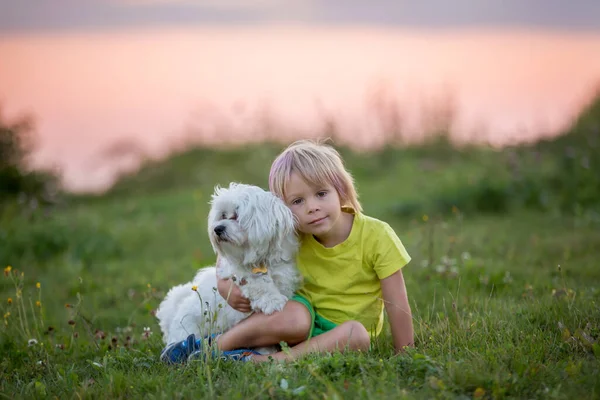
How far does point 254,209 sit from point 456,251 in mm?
3278

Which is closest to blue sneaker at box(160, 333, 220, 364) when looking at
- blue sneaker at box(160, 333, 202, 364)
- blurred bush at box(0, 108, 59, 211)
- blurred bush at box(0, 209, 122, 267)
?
blue sneaker at box(160, 333, 202, 364)

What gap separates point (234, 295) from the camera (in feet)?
12.5

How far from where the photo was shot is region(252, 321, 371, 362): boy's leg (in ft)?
11.9

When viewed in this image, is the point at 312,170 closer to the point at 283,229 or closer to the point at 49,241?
the point at 283,229

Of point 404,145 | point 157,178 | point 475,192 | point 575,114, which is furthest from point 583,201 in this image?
point 157,178

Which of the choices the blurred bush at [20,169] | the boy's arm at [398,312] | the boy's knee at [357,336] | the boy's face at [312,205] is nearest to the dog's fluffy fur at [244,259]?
the boy's face at [312,205]

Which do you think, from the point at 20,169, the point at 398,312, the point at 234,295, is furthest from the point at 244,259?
the point at 20,169

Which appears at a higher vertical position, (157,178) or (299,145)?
(299,145)

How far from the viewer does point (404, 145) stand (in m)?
11.7

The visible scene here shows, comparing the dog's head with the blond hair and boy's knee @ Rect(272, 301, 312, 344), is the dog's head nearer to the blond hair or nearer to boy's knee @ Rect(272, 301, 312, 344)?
the blond hair

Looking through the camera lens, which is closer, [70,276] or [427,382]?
[427,382]

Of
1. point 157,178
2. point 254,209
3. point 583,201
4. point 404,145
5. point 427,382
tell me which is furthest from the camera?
point 157,178

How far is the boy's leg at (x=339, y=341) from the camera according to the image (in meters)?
3.62

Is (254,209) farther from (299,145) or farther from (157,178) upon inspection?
(157,178)
